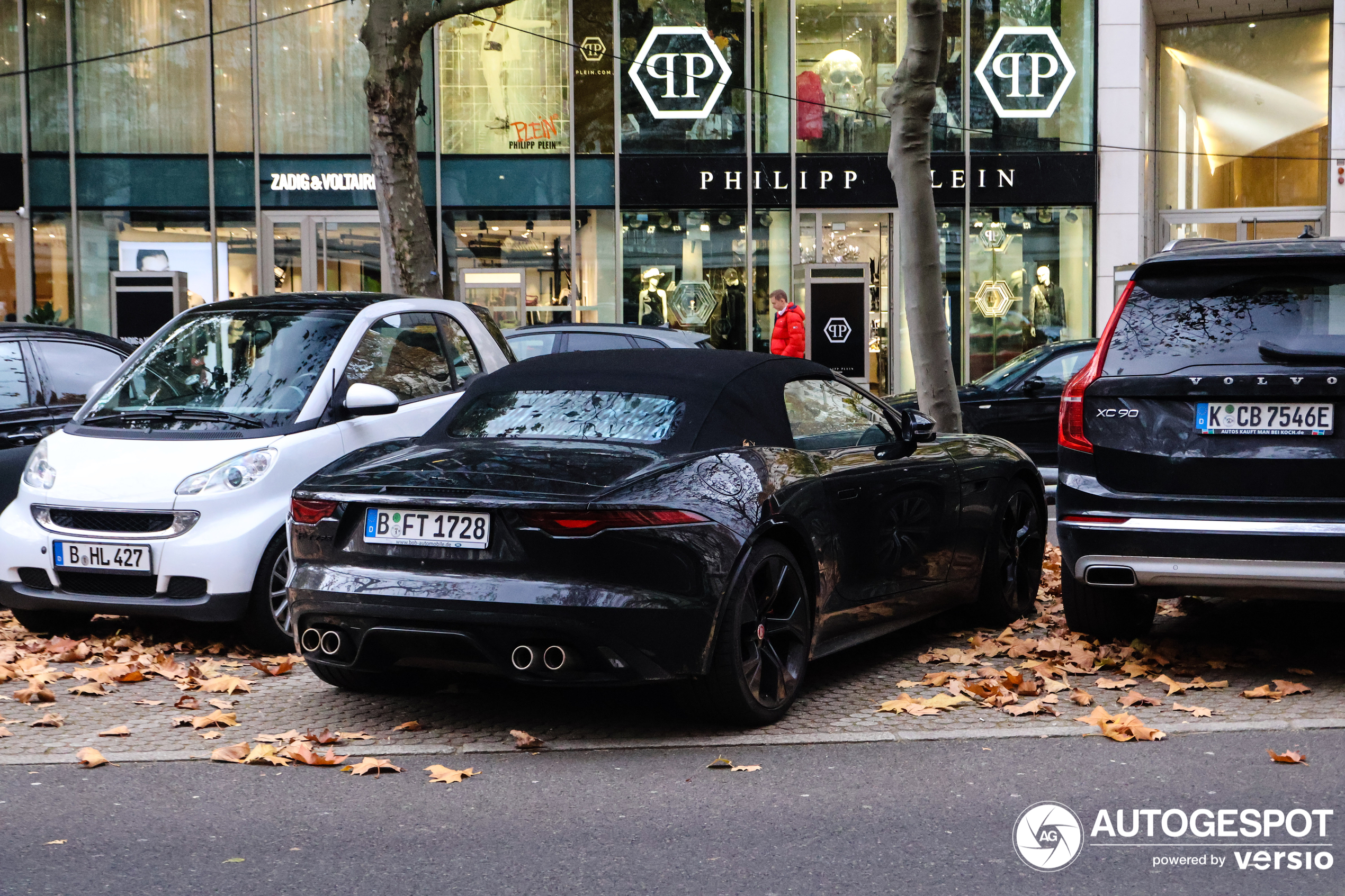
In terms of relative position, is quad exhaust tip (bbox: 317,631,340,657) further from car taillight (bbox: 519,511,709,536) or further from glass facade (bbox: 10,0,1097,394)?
glass facade (bbox: 10,0,1097,394)

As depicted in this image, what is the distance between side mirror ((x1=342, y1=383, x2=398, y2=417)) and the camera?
23.1 feet

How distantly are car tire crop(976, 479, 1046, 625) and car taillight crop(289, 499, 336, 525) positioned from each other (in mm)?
3385

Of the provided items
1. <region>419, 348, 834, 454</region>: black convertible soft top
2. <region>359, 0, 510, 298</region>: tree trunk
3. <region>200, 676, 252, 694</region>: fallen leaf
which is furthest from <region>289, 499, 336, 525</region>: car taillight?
<region>359, 0, 510, 298</region>: tree trunk

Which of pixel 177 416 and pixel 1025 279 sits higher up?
pixel 1025 279

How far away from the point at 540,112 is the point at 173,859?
66.1 ft

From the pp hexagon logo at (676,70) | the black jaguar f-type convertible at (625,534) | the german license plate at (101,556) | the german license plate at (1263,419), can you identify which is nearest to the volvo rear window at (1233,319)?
the german license plate at (1263,419)

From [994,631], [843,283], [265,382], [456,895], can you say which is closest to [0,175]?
[843,283]

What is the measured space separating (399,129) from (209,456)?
741cm

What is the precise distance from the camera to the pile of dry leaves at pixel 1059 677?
5.71 meters

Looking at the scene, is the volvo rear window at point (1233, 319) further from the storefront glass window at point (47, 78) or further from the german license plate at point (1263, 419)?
the storefront glass window at point (47, 78)

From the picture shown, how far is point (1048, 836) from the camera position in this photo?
4133 mm

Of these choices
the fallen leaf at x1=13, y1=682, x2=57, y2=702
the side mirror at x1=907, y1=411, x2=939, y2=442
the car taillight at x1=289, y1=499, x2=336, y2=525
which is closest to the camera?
the car taillight at x1=289, y1=499, x2=336, y2=525

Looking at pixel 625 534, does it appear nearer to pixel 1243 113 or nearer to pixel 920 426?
pixel 920 426

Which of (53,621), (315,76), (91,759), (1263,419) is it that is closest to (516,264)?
(315,76)
